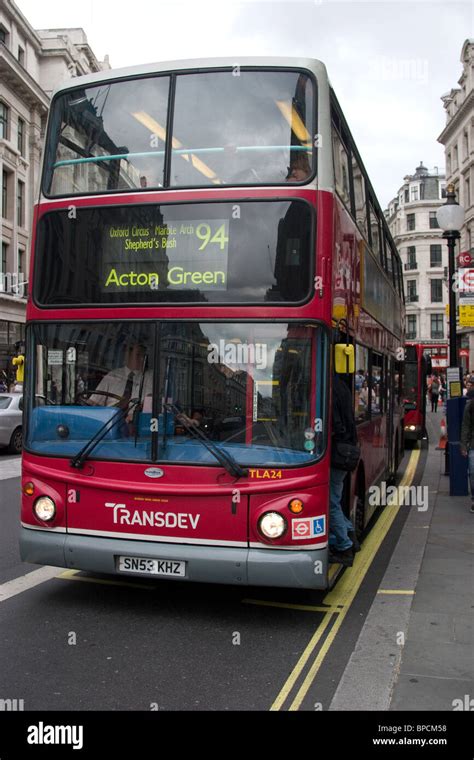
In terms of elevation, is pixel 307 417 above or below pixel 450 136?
below

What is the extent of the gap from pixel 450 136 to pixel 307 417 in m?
63.3

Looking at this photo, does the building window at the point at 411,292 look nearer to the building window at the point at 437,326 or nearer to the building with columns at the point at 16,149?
the building window at the point at 437,326

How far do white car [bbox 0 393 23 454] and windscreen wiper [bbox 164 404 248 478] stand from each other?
13.1m

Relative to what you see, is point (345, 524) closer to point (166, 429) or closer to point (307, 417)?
point (307, 417)

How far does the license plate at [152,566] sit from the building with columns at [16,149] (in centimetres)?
3349

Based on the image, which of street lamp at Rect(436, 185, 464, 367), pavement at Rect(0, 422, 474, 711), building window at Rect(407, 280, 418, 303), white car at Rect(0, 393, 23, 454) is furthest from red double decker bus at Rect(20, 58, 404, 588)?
building window at Rect(407, 280, 418, 303)

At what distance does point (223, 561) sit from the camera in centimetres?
520

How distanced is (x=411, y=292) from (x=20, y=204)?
172ft

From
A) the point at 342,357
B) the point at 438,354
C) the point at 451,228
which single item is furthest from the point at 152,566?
the point at 438,354

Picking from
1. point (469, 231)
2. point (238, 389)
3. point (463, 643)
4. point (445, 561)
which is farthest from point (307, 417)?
point (469, 231)

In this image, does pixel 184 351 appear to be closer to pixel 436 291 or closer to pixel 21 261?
pixel 21 261

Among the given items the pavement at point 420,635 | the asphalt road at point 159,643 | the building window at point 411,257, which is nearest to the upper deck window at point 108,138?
the asphalt road at point 159,643
